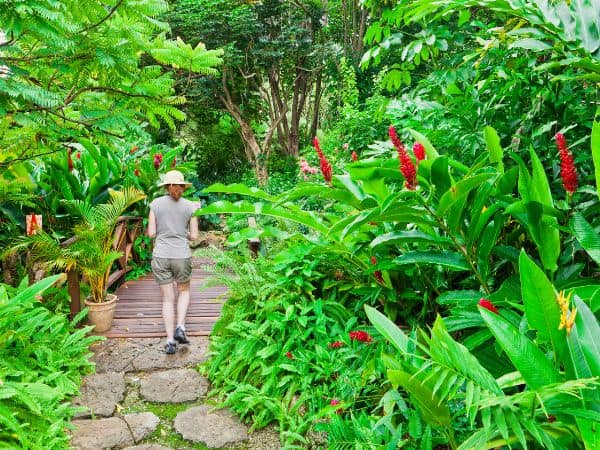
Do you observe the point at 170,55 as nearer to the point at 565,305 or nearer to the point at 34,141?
the point at 34,141

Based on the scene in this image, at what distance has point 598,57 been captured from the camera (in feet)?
6.72

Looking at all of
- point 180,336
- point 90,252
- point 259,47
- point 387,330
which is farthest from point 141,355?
point 259,47

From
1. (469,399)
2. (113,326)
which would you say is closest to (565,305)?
(469,399)

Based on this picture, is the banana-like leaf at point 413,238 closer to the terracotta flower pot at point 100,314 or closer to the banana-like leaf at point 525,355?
the banana-like leaf at point 525,355

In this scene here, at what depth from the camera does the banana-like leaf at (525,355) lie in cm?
165

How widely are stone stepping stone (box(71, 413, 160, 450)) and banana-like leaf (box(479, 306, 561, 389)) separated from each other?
2261 mm

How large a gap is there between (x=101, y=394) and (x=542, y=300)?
9.81 feet

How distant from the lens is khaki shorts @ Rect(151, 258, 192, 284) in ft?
14.5

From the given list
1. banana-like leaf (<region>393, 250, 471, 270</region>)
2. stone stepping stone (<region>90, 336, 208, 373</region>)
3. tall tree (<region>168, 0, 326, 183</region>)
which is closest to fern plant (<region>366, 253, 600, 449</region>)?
banana-like leaf (<region>393, 250, 471, 270</region>)

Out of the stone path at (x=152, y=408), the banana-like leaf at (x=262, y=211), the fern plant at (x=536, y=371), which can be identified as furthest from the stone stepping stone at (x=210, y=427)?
the fern plant at (x=536, y=371)

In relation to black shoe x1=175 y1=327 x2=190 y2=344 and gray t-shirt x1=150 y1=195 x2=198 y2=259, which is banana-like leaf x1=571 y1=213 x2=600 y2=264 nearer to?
gray t-shirt x1=150 y1=195 x2=198 y2=259

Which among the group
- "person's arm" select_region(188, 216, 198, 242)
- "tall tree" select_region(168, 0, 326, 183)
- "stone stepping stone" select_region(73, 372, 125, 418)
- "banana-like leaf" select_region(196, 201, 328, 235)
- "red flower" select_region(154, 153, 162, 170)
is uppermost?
"tall tree" select_region(168, 0, 326, 183)

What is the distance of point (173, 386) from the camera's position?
3.71 meters

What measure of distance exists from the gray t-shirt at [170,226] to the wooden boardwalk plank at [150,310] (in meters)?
0.30
